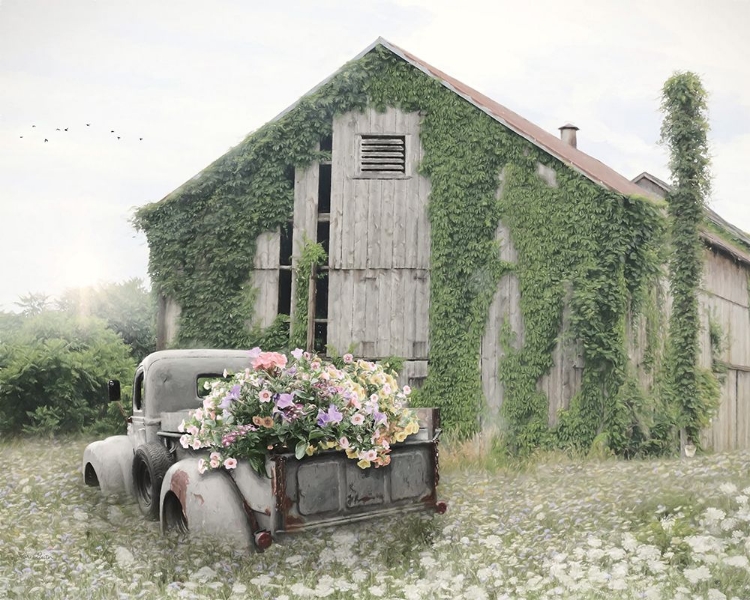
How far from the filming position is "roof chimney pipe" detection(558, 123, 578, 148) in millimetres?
22359

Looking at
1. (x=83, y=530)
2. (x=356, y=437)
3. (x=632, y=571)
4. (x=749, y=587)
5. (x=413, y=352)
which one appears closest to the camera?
(x=749, y=587)

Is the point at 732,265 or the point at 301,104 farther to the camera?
the point at 732,265

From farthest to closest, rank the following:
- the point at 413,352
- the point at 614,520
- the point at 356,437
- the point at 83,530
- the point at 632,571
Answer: the point at 413,352, the point at 83,530, the point at 614,520, the point at 356,437, the point at 632,571

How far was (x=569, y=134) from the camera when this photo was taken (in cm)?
2244

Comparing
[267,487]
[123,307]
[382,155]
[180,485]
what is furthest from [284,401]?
[123,307]

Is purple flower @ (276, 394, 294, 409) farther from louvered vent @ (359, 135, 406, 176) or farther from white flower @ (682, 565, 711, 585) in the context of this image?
louvered vent @ (359, 135, 406, 176)

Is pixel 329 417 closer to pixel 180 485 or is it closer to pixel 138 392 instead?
pixel 180 485

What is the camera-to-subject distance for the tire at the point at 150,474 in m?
7.77

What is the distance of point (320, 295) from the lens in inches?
554

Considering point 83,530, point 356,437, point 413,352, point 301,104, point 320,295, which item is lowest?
point 83,530

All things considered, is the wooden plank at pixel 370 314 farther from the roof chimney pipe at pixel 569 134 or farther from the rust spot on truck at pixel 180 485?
the roof chimney pipe at pixel 569 134

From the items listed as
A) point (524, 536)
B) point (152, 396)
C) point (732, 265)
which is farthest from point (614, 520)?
point (732, 265)

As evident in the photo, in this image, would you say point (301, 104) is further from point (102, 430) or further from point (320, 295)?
point (102, 430)

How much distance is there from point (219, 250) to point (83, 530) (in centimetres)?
702
